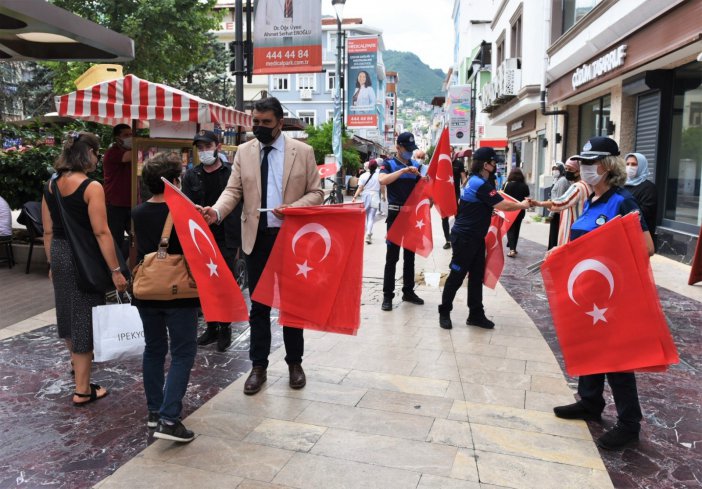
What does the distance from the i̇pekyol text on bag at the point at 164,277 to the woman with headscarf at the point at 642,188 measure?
6028mm

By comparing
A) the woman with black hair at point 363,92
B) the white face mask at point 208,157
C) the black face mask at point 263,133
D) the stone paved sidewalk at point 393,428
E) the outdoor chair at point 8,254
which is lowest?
the stone paved sidewalk at point 393,428

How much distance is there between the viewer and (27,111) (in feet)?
125

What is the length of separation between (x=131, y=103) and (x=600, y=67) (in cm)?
1084

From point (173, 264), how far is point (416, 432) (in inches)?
71.0

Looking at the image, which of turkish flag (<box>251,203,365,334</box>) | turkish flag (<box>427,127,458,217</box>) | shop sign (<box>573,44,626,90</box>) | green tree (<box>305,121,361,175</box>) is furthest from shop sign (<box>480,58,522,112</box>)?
turkish flag (<box>251,203,365,334</box>)

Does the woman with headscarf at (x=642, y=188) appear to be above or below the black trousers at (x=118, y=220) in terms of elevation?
above

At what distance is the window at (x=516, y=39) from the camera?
884 inches

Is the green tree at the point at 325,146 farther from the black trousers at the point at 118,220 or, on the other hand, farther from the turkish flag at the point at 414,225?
the turkish flag at the point at 414,225

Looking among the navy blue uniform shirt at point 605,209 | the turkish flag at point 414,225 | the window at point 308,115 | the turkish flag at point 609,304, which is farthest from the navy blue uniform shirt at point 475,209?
the window at point 308,115

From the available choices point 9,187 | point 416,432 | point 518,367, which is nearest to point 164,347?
point 416,432

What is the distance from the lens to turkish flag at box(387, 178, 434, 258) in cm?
678

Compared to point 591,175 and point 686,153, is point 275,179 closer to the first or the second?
point 591,175

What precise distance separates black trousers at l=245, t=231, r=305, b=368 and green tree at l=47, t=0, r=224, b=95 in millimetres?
19988

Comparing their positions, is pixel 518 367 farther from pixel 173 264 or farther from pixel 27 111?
pixel 27 111
